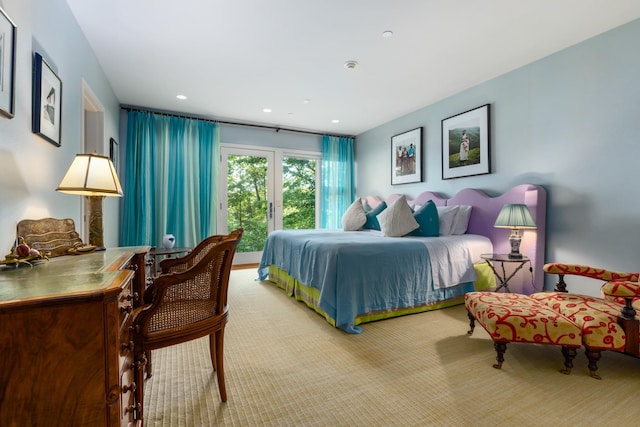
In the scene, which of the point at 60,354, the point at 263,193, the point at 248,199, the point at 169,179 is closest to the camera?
the point at 60,354

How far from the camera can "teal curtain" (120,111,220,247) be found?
Answer: 4.38 metres

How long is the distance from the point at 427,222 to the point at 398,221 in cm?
37

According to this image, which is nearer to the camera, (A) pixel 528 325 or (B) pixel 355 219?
(A) pixel 528 325

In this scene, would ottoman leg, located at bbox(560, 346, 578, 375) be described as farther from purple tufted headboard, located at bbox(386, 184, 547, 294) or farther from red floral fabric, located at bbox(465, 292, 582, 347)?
purple tufted headboard, located at bbox(386, 184, 547, 294)

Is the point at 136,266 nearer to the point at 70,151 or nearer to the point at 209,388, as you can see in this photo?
the point at 209,388

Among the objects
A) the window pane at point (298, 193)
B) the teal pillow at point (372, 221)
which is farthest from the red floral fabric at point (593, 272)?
the window pane at point (298, 193)

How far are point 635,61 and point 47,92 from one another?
169 inches

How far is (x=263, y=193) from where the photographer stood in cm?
553

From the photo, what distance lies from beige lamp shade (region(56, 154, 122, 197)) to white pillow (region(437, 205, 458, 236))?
3330 millimetres

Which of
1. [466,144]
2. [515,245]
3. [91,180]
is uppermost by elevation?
[466,144]

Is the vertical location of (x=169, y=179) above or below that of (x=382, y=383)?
above

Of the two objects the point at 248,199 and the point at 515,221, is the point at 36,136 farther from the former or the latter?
the point at 248,199

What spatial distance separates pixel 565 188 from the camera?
2877 millimetres

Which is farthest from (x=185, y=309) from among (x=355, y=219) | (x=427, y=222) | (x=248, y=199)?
(x=248, y=199)
